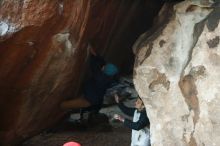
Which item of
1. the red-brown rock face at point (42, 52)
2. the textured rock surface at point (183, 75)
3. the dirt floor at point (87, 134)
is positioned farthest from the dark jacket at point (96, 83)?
the textured rock surface at point (183, 75)

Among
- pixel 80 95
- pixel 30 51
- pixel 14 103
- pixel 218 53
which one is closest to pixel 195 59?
pixel 218 53

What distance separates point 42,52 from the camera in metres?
5.81

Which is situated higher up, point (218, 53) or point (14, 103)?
point (218, 53)

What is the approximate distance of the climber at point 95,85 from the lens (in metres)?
7.11

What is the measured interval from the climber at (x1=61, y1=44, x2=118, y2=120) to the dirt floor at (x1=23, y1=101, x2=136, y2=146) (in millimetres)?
365

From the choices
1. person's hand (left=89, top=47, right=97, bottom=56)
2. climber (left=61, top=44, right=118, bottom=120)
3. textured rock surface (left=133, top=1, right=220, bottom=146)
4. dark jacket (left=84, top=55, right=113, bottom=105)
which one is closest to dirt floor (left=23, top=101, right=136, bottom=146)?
climber (left=61, top=44, right=118, bottom=120)

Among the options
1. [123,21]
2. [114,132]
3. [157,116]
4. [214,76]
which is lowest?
[114,132]

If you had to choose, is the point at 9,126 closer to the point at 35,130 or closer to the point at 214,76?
the point at 35,130

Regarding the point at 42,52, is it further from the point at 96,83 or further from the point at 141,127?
the point at 96,83

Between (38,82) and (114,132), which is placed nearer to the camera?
(38,82)

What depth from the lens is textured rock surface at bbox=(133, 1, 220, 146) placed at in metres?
4.77

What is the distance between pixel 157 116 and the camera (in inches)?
216

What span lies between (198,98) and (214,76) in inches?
13.1

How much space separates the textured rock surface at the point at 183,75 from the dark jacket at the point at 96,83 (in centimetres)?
128
